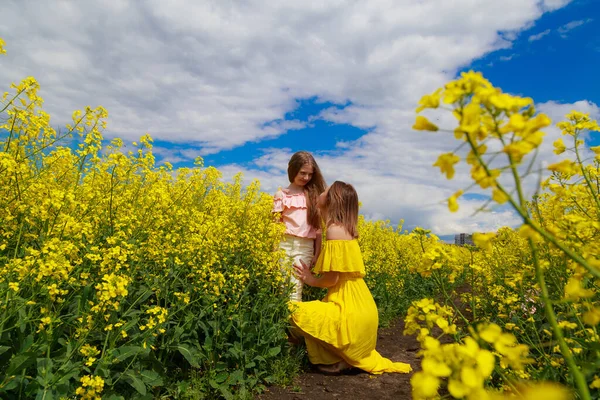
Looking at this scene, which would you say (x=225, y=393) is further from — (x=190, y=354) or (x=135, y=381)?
(x=135, y=381)

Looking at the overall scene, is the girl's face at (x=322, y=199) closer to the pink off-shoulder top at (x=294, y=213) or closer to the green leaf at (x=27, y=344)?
the pink off-shoulder top at (x=294, y=213)

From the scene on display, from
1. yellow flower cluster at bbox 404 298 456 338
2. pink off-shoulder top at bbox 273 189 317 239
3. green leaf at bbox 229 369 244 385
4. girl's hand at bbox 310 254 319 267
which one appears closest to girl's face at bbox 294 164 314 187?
pink off-shoulder top at bbox 273 189 317 239

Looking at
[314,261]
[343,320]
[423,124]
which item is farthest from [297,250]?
[423,124]

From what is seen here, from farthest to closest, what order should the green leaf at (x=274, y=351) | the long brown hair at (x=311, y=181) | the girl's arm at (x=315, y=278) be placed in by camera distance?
the long brown hair at (x=311, y=181), the girl's arm at (x=315, y=278), the green leaf at (x=274, y=351)

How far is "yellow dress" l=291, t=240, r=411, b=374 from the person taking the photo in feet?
13.2

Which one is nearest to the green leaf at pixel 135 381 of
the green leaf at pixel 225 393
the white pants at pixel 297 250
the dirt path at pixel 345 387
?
the green leaf at pixel 225 393

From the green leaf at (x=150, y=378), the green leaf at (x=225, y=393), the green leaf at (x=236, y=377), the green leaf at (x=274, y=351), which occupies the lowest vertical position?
the green leaf at (x=225, y=393)

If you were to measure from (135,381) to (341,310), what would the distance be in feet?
6.97

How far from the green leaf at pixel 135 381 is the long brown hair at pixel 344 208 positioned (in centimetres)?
243

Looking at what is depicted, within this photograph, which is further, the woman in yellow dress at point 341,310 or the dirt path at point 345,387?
the woman in yellow dress at point 341,310

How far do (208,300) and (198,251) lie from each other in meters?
0.39

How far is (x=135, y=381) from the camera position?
2592 mm

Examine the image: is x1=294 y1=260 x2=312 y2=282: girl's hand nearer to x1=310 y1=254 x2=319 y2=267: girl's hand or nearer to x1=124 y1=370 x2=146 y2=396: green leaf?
x1=310 y1=254 x2=319 y2=267: girl's hand

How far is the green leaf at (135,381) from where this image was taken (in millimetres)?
2545
